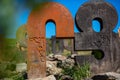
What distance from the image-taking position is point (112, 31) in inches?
382

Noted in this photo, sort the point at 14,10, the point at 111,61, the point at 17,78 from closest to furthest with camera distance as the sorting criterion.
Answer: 1. the point at 14,10
2. the point at 17,78
3. the point at 111,61

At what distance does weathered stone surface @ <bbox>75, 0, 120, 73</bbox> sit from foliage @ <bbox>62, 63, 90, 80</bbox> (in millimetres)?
338

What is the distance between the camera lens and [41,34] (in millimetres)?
8859

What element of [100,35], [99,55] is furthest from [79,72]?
[99,55]

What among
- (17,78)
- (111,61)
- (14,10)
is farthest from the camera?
(111,61)

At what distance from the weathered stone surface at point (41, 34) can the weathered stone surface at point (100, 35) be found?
1.75 feet

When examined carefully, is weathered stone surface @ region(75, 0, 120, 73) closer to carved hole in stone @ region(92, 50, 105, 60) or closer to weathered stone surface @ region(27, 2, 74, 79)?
carved hole in stone @ region(92, 50, 105, 60)

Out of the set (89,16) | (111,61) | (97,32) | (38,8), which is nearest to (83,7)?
(89,16)

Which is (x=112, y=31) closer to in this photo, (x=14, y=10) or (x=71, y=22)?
(x=71, y=22)

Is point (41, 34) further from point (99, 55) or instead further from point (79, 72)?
point (99, 55)

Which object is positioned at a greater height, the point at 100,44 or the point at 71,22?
the point at 71,22

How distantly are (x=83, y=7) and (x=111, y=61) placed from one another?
206cm

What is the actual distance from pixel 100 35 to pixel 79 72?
1.60 m

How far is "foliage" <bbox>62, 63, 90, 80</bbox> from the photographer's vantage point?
8733 millimetres
